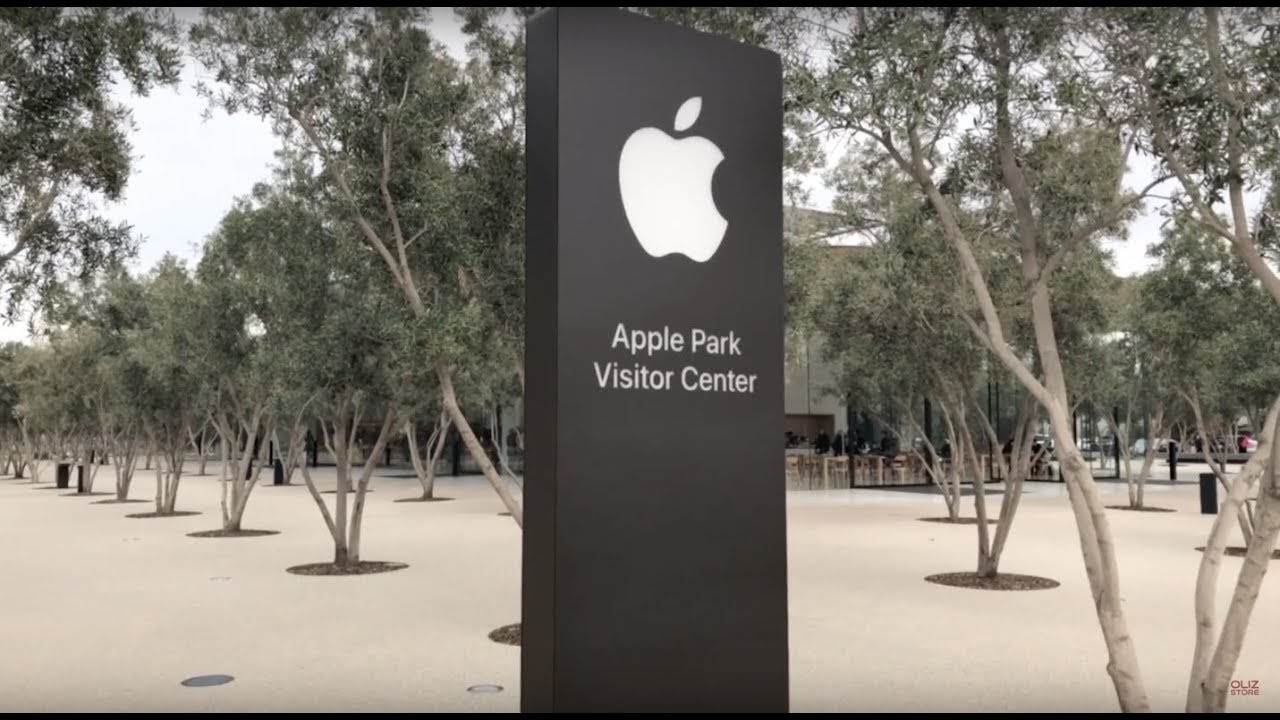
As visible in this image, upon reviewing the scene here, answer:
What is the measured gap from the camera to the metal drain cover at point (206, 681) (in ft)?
24.5

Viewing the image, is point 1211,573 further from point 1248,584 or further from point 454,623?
point 454,623

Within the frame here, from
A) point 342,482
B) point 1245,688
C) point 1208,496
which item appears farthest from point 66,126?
point 1208,496

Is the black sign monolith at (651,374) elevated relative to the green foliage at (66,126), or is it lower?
lower

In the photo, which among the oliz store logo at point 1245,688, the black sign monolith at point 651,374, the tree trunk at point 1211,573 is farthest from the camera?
the oliz store logo at point 1245,688

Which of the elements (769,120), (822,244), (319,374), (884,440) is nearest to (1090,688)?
(769,120)

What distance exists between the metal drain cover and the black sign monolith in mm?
4121

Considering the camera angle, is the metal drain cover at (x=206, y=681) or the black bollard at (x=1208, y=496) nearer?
the metal drain cover at (x=206, y=681)

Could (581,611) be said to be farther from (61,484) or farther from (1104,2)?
(61,484)

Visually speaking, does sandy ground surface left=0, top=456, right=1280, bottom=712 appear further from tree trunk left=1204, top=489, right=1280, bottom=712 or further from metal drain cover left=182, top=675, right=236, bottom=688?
tree trunk left=1204, top=489, right=1280, bottom=712

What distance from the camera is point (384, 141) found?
9266mm

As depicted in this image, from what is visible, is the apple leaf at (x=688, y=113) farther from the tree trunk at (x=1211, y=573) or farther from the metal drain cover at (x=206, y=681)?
the metal drain cover at (x=206, y=681)

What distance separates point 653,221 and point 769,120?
86cm

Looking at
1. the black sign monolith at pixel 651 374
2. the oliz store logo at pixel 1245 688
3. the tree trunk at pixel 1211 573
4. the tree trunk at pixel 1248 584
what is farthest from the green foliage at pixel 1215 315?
the black sign monolith at pixel 651 374

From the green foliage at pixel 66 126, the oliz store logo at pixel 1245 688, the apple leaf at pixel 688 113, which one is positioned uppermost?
the green foliage at pixel 66 126
